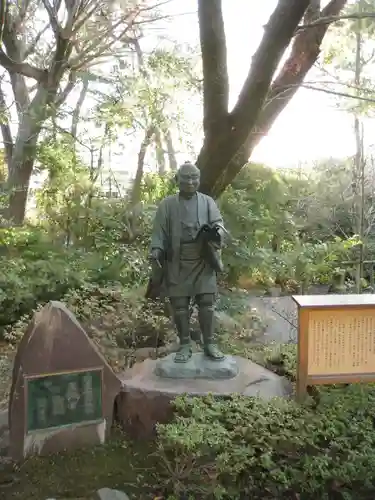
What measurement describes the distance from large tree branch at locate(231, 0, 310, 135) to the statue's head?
1.22 meters

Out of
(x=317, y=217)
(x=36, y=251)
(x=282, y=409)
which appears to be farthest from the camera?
(x=317, y=217)

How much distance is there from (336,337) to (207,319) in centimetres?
105

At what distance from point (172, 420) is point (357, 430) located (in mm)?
1310

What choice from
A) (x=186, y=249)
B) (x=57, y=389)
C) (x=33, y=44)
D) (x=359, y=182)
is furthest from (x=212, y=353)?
(x=33, y=44)

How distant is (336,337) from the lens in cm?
353

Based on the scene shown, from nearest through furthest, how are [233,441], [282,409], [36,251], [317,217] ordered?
[233,441] < [282,409] < [36,251] < [317,217]

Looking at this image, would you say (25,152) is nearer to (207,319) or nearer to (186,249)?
(186,249)

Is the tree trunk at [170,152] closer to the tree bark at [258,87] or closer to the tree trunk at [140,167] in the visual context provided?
the tree trunk at [140,167]

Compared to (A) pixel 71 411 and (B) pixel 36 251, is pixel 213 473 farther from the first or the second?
(B) pixel 36 251

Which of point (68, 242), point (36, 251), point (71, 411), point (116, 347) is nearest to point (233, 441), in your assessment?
point (71, 411)

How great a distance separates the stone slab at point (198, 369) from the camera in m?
3.80

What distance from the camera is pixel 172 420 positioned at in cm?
348

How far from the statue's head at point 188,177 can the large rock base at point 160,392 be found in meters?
1.56

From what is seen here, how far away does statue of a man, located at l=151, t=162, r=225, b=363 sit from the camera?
12.4 ft
